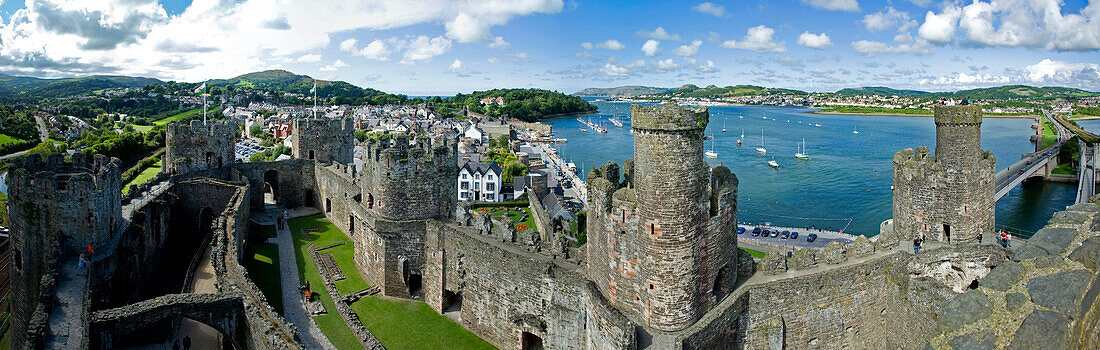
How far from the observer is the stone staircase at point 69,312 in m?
14.1

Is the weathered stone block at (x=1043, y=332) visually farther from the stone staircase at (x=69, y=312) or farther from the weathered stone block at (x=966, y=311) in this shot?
the stone staircase at (x=69, y=312)

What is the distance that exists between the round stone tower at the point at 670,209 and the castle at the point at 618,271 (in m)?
0.03

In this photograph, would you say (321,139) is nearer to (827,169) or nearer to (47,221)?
(47,221)

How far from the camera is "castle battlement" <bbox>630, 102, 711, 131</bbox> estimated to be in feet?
38.0

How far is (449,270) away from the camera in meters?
20.0

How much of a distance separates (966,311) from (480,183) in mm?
50026

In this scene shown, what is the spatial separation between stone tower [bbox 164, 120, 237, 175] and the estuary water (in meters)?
40.0

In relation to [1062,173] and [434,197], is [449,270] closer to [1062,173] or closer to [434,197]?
[434,197]

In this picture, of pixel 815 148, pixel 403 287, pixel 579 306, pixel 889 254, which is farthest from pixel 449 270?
pixel 815 148

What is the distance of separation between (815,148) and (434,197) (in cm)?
10030

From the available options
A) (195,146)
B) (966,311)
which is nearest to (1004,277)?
(966,311)

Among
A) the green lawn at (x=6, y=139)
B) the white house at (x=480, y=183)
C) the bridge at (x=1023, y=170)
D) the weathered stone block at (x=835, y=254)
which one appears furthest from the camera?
the green lawn at (x=6, y=139)

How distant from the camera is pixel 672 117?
11602 mm

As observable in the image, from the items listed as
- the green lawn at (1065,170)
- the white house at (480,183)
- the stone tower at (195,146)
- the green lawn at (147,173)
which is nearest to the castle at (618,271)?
the stone tower at (195,146)
